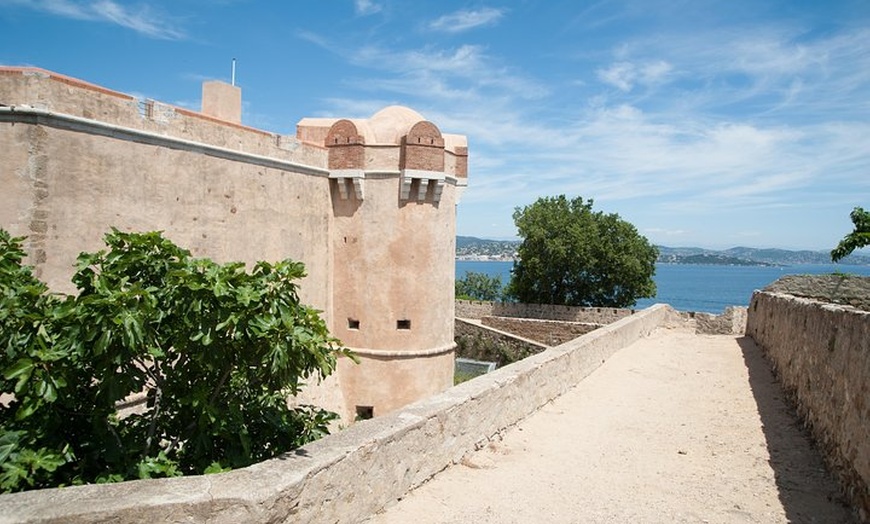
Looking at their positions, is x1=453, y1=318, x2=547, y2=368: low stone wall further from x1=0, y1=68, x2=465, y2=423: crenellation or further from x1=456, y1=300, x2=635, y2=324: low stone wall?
x1=0, y1=68, x2=465, y2=423: crenellation

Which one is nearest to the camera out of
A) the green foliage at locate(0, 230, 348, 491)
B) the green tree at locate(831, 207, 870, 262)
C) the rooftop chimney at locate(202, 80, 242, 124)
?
the green foliage at locate(0, 230, 348, 491)

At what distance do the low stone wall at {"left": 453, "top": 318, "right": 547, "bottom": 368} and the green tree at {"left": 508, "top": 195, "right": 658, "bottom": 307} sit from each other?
10.3 metres

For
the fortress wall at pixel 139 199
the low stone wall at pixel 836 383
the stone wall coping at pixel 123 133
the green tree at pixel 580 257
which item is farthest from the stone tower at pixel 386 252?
the green tree at pixel 580 257

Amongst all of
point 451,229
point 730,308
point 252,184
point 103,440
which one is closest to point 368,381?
point 451,229

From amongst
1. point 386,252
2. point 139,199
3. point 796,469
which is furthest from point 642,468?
point 386,252

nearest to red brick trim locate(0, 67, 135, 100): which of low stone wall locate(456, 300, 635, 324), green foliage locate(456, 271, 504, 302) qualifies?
low stone wall locate(456, 300, 635, 324)

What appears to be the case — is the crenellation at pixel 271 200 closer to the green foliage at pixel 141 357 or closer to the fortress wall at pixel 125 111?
the fortress wall at pixel 125 111

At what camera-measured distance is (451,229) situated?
16.2 meters

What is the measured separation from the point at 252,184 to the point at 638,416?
8822 mm

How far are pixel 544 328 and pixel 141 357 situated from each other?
83.5ft

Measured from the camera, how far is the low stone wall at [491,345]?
88.7ft

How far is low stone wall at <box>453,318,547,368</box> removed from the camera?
27.0 m

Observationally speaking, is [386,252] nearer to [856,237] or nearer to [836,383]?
[836,383]

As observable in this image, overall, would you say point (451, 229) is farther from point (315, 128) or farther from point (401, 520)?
point (401, 520)
